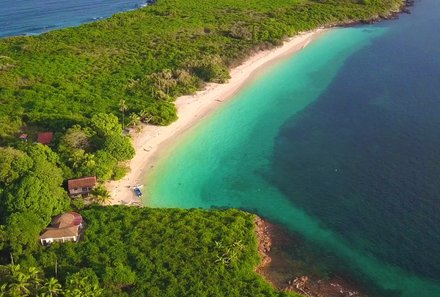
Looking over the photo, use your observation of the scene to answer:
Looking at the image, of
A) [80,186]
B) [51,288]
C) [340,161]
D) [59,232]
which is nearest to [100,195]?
[80,186]

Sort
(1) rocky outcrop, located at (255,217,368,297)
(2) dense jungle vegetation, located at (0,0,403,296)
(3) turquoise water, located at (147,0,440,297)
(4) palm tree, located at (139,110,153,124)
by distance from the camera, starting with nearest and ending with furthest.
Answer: (2) dense jungle vegetation, located at (0,0,403,296) < (1) rocky outcrop, located at (255,217,368,297) < (3) turquoise water, located at (147,0,440,297) < (4) palm tree, located at (139,110,153,124)

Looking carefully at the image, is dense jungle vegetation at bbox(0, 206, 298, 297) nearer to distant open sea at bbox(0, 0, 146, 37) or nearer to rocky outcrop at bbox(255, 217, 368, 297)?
rocky outcrop at bbox(255, 217, 368, 297)

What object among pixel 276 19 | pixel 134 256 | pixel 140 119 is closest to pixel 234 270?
pixel 134 256

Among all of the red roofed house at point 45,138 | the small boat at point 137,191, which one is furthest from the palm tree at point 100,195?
the red roofed house at point 45,138

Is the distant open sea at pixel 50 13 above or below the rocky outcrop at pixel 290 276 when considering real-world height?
above

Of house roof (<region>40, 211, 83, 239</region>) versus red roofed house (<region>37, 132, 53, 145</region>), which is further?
red roofed house (<region>37, 132, 53, 145</region>)

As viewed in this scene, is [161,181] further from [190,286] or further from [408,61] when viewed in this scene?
[408,61]

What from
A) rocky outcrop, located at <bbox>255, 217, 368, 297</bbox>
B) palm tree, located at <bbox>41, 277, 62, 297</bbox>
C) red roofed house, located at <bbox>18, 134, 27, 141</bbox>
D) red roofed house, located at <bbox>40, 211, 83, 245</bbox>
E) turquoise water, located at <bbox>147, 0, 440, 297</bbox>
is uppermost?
red roofed house, located at <bbox>18, 134, 27, 141</bbox>

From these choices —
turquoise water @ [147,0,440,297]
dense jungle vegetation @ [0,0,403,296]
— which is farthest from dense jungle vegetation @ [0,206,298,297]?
turquoise water @ [147,0,440,297]

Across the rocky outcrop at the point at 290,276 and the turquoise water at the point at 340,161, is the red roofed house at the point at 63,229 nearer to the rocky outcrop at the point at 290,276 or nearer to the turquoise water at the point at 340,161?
the turquoise water at the point at 340,161
